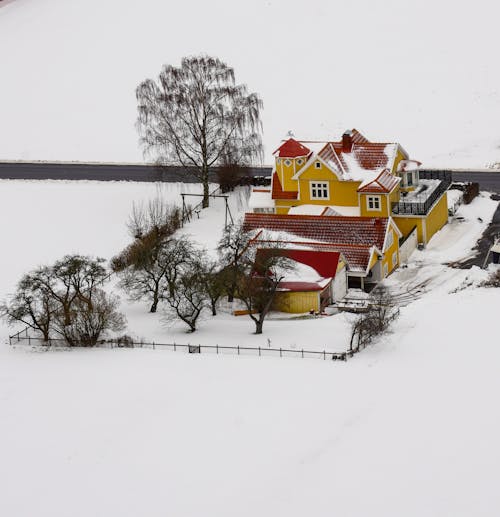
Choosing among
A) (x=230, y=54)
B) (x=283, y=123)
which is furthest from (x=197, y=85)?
(x=230, y=54)

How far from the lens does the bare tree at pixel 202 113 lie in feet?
199

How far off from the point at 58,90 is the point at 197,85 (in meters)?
36.0

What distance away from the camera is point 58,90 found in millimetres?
93375

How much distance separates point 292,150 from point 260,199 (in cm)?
369

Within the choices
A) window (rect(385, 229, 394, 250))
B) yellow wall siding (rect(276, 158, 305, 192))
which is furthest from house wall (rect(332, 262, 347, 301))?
yellow wall siding (rect(276, 158, 305, 192))

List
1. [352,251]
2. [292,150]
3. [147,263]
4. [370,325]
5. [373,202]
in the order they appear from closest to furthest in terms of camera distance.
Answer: [370,325], [147,263], [352,251], [373,202], [292,150]

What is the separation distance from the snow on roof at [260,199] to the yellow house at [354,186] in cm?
6

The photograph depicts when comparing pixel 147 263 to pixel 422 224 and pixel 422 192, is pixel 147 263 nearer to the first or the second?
pixel 422 224

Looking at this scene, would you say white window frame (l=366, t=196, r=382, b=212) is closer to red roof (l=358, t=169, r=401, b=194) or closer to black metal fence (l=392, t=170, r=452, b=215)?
red roof (l=358, t=169, r=401, b=194)

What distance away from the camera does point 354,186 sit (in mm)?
55906

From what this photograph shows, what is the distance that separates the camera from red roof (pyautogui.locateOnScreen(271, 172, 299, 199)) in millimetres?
57844

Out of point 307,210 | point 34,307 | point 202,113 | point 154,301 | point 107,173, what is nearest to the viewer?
point 34,307

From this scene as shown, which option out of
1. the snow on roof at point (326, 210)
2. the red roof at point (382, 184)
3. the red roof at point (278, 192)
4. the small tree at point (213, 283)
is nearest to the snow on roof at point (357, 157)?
the red roof at point (382, 184)

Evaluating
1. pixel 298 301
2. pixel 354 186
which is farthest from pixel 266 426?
pixel 354 186
